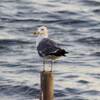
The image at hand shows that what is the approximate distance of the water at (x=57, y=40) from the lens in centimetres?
1544

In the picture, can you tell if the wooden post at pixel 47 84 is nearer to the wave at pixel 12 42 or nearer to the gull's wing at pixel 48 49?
the gull's wing at pixel 48 49

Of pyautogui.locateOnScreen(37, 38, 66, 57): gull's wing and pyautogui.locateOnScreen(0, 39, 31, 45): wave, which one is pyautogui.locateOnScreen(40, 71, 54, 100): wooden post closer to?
pyautogui.locateOnScreen(37, 38, 66, 57): gull's wing

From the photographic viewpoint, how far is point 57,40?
1906 centimetres

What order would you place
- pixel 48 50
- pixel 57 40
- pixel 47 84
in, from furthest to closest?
pixel 57 40, pixel 48 50, pixel 47 84

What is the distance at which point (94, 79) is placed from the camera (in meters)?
16.0

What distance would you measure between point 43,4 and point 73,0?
142cm

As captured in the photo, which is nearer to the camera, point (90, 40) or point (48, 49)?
point (48, 49)

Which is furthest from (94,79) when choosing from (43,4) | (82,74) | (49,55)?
(43,4)

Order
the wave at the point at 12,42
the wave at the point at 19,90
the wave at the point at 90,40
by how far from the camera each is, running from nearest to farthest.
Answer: the wave at the point at 19,90, the wave at the point at 12,42, the wave at the point at 90,40

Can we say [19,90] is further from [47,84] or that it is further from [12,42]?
[47,84]

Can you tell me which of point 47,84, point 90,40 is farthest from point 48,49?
point 90,40

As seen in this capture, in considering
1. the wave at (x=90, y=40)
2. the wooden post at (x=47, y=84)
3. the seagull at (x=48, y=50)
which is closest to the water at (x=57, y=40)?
the wave at (x=90, y=40)

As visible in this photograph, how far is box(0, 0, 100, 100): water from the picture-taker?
1544cm

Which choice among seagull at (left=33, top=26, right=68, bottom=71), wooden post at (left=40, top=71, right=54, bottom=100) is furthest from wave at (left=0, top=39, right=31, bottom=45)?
wooden post at (left=40, top=71, right=54, bottom=100)
